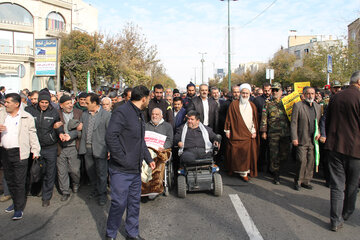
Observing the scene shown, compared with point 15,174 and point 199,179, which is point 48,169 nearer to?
point 15,174

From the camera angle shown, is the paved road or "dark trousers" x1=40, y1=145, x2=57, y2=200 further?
"dark trousers" x1=40, y1=145, x2=57, y2=200

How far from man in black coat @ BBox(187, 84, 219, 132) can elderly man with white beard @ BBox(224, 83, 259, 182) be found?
0.76m

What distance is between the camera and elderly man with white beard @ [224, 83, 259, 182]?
6139mm

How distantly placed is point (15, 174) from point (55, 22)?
33.3 m

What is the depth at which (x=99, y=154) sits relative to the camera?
4.94m

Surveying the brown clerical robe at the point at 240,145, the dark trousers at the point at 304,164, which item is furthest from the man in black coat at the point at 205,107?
the dark trousers at the point at 304,164

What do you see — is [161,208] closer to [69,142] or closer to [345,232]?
[69,142]

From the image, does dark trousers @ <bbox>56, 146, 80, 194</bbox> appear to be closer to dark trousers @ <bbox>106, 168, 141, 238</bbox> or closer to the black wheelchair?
the black wheelchair

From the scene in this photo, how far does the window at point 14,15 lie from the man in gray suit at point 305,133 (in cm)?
3316

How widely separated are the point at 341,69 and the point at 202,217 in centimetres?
1558

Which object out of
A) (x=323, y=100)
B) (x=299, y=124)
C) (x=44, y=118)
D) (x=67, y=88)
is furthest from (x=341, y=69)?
(x=67, y=88)

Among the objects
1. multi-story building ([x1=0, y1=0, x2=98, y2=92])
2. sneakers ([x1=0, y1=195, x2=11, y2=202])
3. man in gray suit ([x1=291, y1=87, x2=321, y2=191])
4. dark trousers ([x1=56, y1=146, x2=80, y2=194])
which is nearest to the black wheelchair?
man in gray suit ([x1=291, y1=87, x2=321, y2=191])

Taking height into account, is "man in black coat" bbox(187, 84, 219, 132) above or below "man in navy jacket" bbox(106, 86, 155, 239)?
above

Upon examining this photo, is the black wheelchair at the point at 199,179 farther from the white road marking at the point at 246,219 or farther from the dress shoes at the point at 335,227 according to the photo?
the dress shoes at the point at 335,227
